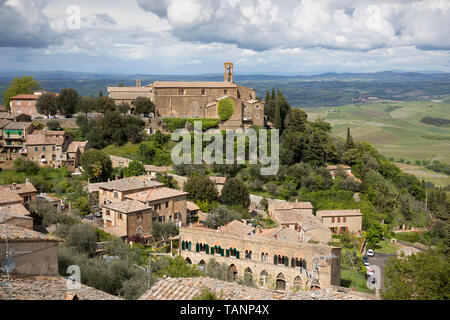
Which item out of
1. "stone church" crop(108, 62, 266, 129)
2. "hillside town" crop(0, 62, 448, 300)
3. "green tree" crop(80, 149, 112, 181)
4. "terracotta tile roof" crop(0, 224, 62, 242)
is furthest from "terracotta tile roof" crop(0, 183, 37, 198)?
"stone church" crop(108, 62, 266, 129)

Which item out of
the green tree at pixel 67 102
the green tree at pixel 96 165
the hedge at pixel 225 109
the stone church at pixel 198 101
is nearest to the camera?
the green tree at pixel 96 165

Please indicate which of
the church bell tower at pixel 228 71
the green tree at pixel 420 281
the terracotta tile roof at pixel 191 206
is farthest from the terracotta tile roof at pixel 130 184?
the church bell tower at pixel 228 71

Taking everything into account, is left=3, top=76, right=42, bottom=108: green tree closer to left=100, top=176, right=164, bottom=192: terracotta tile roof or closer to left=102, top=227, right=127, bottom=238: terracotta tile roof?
left=100, top=176, right=164, bottom=192: terracotta tile roof

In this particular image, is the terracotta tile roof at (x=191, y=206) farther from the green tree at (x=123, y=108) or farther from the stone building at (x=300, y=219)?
the green tree at (x=123, y=108)

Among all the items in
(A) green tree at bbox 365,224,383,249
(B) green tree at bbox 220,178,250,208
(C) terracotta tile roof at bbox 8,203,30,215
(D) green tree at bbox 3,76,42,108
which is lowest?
(A) green tree at bbox 365,224,383,249
